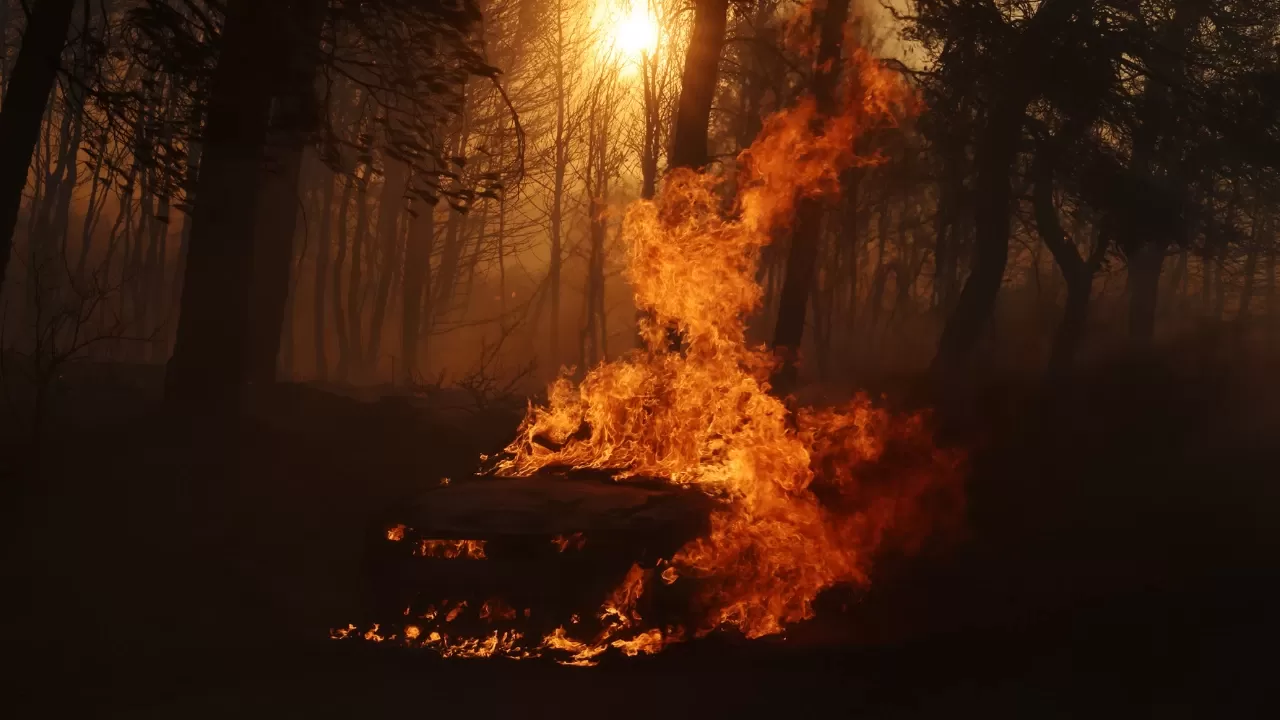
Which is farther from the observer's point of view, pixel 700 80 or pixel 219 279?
pixel 700 80

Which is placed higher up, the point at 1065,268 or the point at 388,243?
the point at 388,243

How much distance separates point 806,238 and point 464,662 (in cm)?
1047

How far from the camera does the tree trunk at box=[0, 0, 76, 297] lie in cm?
872

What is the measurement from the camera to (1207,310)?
48844mm

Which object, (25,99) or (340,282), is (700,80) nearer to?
(25,99)

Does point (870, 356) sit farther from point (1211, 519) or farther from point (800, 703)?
point (800, 703)

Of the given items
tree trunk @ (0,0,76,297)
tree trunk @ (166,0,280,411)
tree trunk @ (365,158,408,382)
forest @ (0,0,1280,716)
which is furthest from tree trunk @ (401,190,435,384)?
tree trunk @ (0,0,76,297)

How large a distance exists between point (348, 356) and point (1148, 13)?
71.1ft

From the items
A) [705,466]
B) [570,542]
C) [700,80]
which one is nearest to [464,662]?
[570,542]

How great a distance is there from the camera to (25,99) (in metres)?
8.87

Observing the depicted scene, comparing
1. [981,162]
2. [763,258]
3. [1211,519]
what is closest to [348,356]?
[763,258]

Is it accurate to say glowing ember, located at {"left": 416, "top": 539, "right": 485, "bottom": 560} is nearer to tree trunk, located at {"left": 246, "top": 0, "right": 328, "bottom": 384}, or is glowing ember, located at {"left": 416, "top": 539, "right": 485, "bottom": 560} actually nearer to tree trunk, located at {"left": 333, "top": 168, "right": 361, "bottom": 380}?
tree trunk, located at {"left": 246, "top": 0, "right": 328, "bottom": 384}

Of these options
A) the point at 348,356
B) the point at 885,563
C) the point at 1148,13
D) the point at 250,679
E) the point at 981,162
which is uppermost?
the point at 1148,13

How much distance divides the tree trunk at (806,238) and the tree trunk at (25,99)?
381 inches
